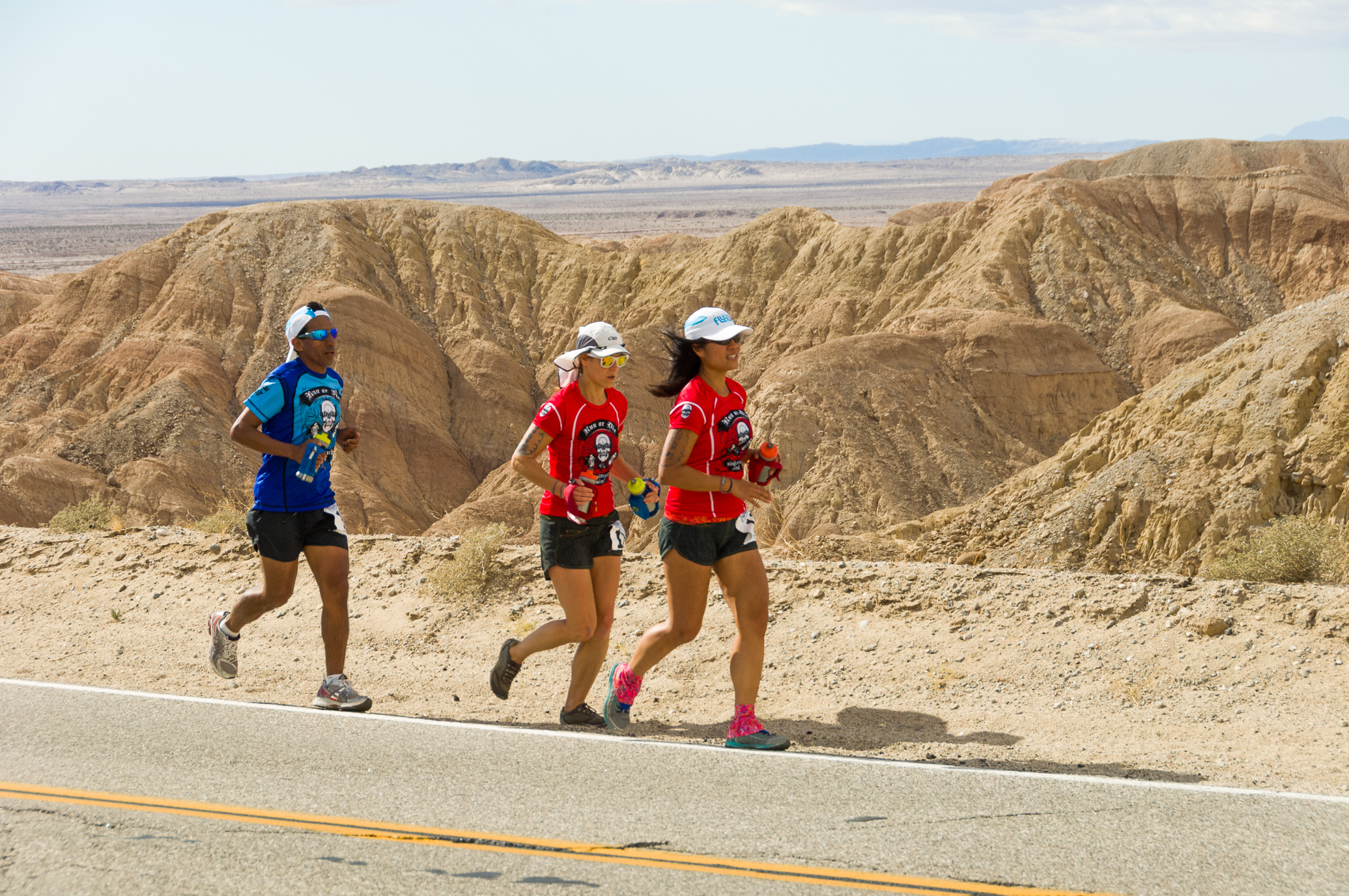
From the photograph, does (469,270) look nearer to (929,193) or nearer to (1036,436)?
(1036,436)

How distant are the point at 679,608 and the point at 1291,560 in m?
5.15

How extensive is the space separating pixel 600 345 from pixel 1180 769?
10.8 feet

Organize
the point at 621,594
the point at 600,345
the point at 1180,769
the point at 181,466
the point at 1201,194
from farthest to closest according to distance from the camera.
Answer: the point at 1201,194 < the point at 181,466 < the point at 621,594 < the point at 600,345 < the point at 1180,769

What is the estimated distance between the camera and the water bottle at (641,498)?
16.5ft

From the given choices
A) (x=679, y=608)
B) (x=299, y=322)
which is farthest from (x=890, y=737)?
(x=299, y=322)

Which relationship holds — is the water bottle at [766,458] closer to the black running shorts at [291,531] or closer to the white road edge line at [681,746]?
the white road edge line at [681,746]

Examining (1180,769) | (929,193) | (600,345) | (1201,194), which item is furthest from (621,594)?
(929,193)

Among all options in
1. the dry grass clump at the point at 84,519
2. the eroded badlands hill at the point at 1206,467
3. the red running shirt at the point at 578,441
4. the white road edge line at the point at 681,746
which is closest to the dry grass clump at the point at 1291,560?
the eroded badlands hill at the point at 1206,467

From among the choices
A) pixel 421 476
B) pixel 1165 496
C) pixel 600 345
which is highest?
pixel 600 345

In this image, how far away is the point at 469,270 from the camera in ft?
141

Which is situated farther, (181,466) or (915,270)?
(915,270)

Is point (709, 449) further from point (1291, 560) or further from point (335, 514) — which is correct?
point (1291, 560)

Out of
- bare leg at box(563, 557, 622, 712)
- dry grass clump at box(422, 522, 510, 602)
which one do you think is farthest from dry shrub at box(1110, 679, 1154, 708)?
dry grass clump at box(422, 522, 510, 602)

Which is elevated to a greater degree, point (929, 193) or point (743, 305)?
point (929, 193)
